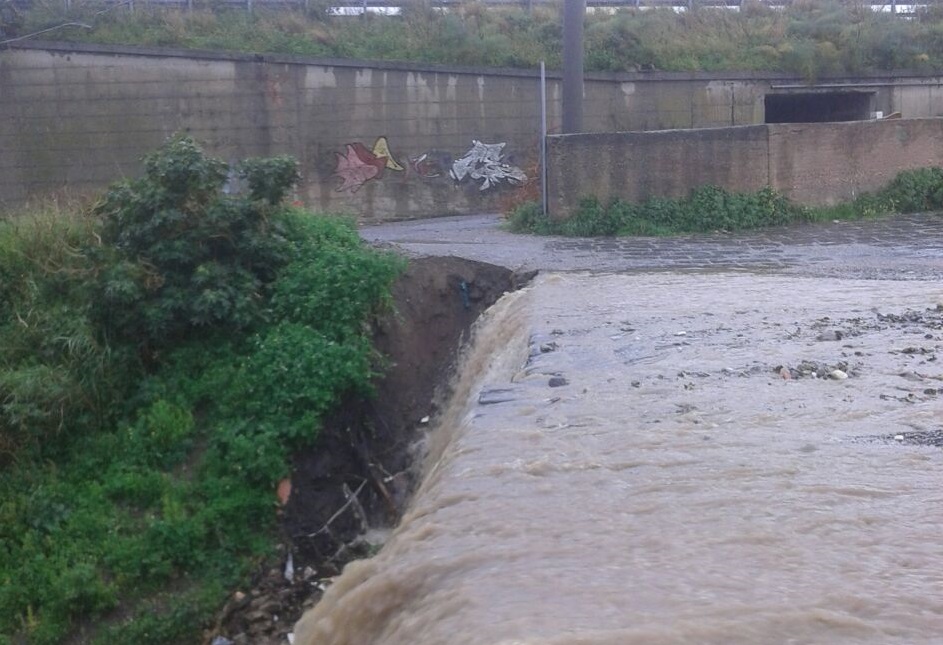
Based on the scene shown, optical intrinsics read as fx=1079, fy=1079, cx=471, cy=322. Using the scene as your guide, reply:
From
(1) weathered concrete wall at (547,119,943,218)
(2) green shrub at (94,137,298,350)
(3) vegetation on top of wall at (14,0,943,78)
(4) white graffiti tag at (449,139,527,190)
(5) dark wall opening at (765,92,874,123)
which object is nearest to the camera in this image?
(2) green shrub at (94,137,298,350)

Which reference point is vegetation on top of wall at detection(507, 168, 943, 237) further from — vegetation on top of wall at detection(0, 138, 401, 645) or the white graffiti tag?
the white graffiti tag

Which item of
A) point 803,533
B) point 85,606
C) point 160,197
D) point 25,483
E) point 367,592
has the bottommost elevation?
point 85,606

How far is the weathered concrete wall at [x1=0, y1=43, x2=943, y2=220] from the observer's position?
21.8 metres

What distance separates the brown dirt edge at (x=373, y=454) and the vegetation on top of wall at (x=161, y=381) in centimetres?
26

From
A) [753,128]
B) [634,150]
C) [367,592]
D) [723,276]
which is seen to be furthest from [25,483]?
[753,128]

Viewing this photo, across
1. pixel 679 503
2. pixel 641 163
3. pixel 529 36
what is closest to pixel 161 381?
pixel 679 503

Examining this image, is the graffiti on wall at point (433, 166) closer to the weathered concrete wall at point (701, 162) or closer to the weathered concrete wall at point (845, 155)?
the weathered concrete wall at point (701, 162)

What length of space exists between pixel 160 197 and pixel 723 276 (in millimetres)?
6374

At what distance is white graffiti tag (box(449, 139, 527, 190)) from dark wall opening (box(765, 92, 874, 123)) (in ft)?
21.5

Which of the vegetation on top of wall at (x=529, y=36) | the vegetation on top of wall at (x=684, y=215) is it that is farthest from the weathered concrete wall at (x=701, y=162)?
the vegetation on top of wall at (x=529, y=36)

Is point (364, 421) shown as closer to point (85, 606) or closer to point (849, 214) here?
point (85, 606)

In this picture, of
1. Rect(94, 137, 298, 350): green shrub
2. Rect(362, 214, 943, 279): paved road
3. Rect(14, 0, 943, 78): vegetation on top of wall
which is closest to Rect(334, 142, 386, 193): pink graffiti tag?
Rect(14, 0, 943, 78): vegetation on top of wall

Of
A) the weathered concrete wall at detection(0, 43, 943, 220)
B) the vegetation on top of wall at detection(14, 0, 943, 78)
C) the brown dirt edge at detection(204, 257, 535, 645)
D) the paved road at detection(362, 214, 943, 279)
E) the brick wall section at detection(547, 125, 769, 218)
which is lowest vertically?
the brown dirt edge at detection(204, 257, 535, 645)

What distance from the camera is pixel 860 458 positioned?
242 inches
